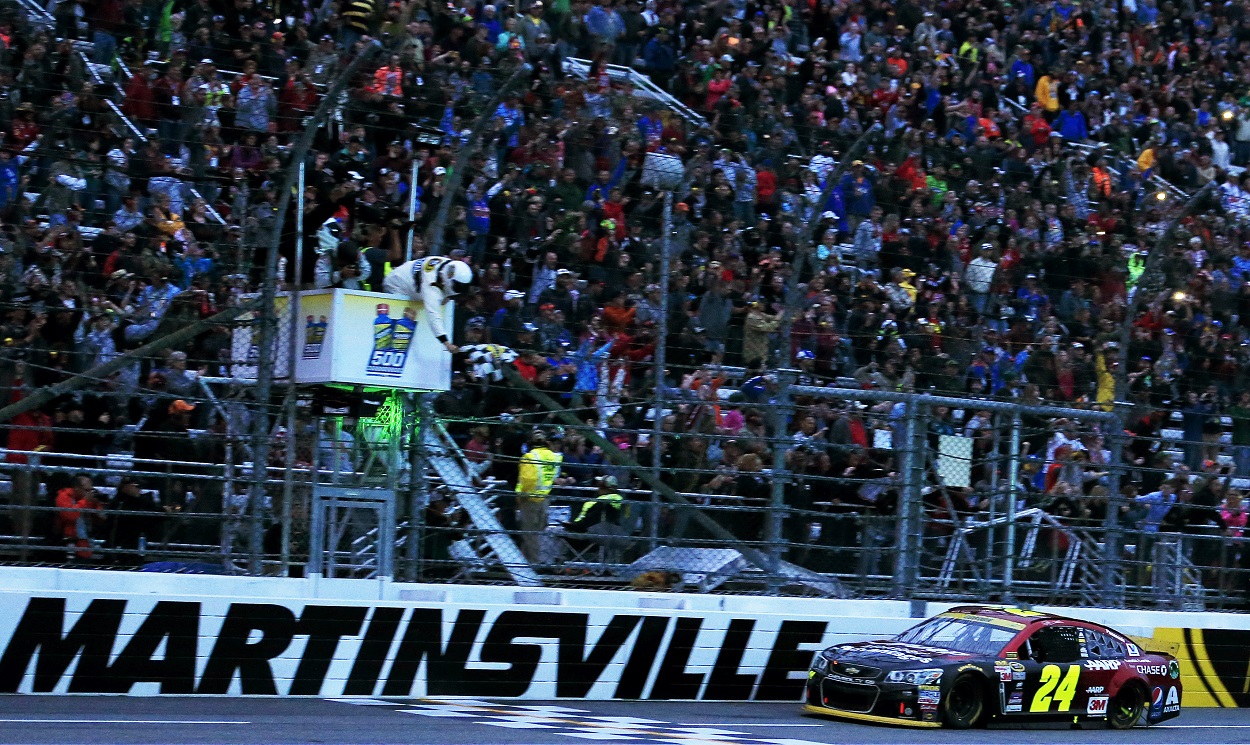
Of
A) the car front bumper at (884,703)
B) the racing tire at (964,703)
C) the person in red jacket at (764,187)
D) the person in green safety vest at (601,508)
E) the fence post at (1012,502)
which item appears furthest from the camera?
the fence post at (1012,502)

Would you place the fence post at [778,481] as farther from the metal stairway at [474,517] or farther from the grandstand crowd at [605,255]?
the metal stairway at [474,517]

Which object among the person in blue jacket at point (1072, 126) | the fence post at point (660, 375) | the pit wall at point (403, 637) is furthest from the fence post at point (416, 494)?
the person in blue jacket at point (1072, 126)

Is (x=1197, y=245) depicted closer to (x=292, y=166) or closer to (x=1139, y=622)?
(x=1139, y=622)

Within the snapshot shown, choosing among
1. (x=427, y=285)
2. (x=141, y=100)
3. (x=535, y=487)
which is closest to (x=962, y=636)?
(x=535, y=487)

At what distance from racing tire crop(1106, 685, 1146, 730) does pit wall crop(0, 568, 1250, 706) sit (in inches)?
57.2

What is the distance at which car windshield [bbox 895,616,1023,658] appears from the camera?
13844 mm

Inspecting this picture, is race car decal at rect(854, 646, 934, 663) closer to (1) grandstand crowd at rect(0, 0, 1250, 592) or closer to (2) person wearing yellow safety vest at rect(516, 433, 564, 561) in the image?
(1) grandstand crowd at rect(0, 0, 1250, 592)

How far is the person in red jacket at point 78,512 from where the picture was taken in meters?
12.0

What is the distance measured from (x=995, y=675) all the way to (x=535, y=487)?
3.84 m

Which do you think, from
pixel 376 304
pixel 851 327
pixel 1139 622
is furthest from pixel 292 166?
pixel 1139 622

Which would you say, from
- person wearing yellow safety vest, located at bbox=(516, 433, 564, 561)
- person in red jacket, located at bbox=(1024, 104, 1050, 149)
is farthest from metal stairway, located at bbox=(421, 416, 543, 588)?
person in red jacket, located at bbox=(1024, 104, 1050, 149)

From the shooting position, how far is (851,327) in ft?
49.3

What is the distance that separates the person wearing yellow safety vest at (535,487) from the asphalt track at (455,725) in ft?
4.16

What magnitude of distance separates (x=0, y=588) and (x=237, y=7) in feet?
21.8
